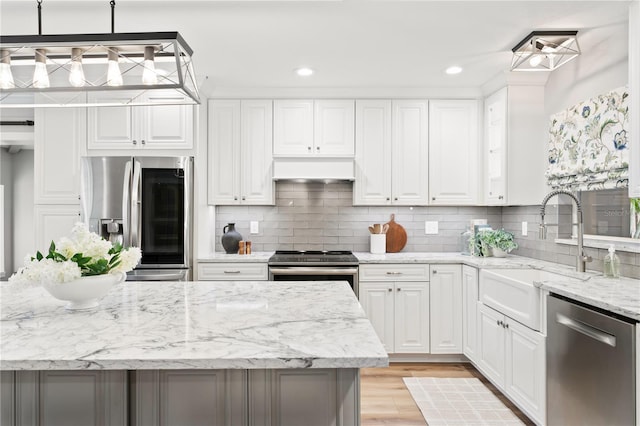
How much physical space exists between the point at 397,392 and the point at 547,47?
2.70 metres

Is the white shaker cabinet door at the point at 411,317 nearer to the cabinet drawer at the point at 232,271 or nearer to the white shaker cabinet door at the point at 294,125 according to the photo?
the cabinet drawer at the point at 232,271

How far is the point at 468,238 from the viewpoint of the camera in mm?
3977

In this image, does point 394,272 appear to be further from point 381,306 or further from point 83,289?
point 83,289

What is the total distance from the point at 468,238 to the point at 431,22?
213 cm

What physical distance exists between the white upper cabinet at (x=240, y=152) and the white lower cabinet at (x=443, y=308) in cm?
171

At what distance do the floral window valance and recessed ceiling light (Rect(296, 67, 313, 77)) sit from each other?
6.69 ft

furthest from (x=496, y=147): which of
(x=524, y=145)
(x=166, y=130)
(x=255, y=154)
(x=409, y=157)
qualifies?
(x=166, y=130)

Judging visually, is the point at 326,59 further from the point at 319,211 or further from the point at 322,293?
the point at 322,293

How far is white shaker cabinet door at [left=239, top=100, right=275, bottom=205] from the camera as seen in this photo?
395 cm

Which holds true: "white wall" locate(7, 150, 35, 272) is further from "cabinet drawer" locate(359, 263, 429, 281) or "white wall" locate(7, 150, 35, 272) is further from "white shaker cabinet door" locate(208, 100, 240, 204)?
"cabinet drawer" locate(359, 263, 429, 281)

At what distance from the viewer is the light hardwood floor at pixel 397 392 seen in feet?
8.94

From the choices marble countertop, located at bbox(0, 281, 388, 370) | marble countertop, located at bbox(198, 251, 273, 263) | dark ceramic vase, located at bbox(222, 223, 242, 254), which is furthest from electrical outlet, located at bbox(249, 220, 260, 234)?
marble countertop, located at bbox(0, 281, 388, 370)

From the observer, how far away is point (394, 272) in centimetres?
368

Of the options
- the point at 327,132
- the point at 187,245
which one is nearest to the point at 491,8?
the point at 327,132
